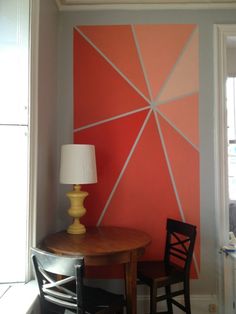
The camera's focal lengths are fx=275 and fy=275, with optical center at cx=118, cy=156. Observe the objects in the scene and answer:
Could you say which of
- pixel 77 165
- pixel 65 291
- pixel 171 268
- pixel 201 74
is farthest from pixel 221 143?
pixel 65 291

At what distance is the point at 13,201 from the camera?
1.73 m

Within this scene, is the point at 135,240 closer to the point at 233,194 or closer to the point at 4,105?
the point at 4,105

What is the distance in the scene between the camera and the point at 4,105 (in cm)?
173

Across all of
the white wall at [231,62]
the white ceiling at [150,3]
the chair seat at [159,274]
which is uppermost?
the white ceiling at [150,3]

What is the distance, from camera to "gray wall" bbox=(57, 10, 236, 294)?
2.39 m

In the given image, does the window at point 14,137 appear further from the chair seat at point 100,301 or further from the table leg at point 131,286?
the table leg at point 131,286

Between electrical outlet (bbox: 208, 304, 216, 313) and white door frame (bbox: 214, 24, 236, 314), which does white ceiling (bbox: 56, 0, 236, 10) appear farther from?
electrical outlet (bbox: 208, 304, 216, 313)

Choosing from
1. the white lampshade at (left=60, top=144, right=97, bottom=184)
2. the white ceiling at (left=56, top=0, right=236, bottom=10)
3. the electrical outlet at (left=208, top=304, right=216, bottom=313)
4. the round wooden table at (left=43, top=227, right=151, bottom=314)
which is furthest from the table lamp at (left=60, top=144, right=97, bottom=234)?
the electrical outlet at (left=208, top=304, right=216, bottom=313)

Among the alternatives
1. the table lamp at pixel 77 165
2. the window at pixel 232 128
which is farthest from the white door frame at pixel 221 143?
the table lamp at pixel 77 165

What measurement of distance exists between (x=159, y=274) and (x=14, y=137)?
54.7 inches

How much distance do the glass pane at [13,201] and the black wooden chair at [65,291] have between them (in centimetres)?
25

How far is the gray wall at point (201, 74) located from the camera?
7.86ft

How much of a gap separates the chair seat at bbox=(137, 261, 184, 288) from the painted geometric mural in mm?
238

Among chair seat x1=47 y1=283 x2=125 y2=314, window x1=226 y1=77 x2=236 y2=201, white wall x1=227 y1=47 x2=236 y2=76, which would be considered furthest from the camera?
white wall x1=227 y1=47 x2=236 y2=76
